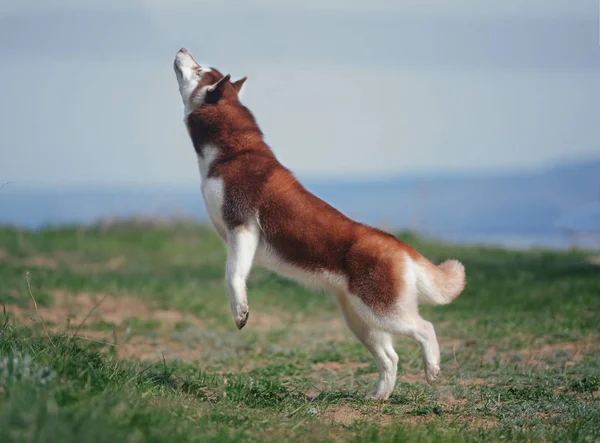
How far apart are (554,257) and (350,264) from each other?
793 centimetres

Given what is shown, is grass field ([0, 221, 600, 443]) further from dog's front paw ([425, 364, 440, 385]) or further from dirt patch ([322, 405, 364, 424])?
dog's front paw ([425, 364, 440, 385])

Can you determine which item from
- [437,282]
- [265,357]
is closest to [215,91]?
[437,282]

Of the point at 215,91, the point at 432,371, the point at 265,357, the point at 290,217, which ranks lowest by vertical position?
the point at 265,357

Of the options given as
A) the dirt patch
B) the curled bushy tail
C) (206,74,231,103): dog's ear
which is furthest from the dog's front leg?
the curled bushy tail

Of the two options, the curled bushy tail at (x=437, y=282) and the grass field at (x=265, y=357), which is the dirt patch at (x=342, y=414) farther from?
the curled bushy tail at (x=437, y=282)

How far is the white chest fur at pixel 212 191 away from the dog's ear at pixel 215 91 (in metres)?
0.35

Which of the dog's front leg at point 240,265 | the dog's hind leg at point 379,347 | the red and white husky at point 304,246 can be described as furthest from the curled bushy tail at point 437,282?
the dog's front leg at point 240,265

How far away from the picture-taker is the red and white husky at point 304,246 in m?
4.95

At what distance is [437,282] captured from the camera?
507 cm

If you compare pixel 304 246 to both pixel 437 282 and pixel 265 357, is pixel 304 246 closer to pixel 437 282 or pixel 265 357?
pixel 437 282

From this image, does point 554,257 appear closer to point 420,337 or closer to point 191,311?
point 191,311

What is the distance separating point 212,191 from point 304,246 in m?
0.73

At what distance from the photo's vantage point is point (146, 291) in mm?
10109

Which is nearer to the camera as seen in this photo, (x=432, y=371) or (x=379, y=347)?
(x=432, y=371)
